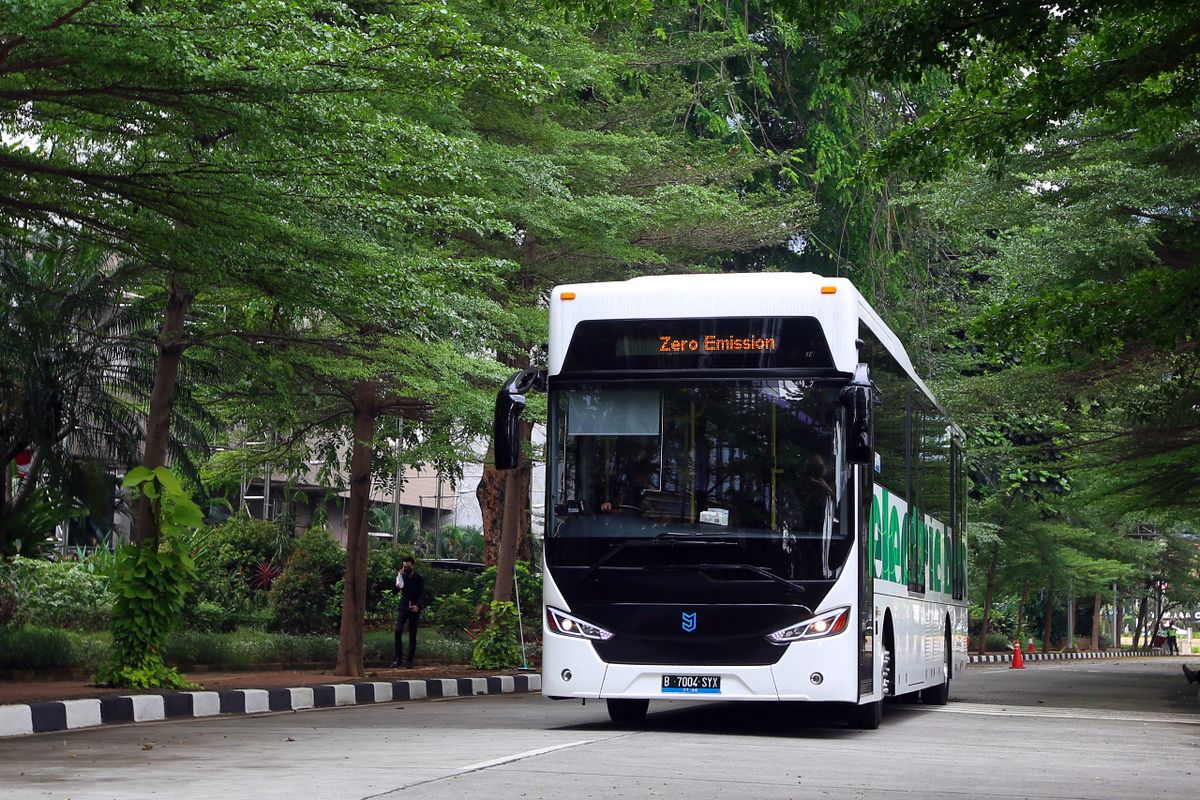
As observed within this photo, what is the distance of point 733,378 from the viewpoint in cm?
1192

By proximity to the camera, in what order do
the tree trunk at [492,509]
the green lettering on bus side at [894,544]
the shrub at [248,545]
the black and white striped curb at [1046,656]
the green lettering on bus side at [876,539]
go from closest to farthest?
the green lettering on bus side at [876,539] → the green lettering on bus side at [894,544] → the tree trunk at [492,509] → the shrub at [248,545] → the black and white striped curb at [1046,656]

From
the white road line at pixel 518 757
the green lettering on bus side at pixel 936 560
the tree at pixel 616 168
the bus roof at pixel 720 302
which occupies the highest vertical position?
the tree at pixel 616 168

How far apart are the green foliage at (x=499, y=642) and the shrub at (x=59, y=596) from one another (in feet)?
18.8

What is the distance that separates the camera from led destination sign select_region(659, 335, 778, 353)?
473 inches

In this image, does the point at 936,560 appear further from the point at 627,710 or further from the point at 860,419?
the point at 860,419

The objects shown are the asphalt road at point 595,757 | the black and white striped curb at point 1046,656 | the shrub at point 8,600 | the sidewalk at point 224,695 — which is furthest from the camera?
the black and white striped curb at point 1046,656

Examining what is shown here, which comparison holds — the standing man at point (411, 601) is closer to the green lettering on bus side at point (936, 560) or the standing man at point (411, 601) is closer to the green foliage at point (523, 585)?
the green foliage at point (523, 585)

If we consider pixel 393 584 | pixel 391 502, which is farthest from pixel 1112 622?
pixel 393 584

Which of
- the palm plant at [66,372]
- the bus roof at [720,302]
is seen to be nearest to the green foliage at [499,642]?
the palm plant at [66,372]

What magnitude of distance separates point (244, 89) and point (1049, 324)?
26.5 feet

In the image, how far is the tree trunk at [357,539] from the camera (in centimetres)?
2053

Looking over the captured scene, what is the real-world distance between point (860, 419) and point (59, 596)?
14.6 m

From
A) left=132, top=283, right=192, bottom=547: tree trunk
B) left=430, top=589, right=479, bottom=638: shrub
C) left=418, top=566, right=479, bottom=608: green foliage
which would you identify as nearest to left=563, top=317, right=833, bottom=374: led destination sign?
left=132, top=283, right=192, bottom=547: tree trunk

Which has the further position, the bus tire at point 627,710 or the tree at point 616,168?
the tree at point 616,168
